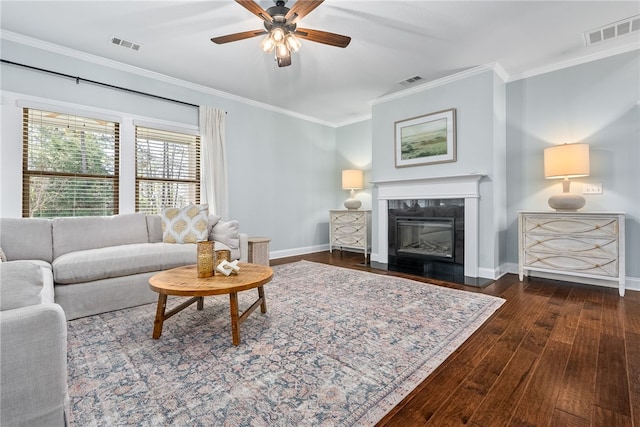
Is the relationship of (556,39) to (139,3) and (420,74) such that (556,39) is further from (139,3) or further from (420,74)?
(139,3)

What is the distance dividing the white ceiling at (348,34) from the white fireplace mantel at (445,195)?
1.42m

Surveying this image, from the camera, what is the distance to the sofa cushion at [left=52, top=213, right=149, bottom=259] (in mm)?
2752

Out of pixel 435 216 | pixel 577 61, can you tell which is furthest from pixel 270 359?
pixel 577 61

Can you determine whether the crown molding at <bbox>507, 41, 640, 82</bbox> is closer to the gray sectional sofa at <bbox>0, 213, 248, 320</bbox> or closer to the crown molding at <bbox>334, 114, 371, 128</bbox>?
the crown molding at <bbox>334, 114, 371, 128</bbox>

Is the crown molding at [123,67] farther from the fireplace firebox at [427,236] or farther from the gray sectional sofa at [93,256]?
the fireplace firebox at [427,236]

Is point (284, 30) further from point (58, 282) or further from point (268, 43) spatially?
point (58, 282)

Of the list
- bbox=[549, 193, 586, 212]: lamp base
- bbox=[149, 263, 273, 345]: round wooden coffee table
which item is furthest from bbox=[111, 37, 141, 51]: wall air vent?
bbox=[549, 193, 586, 212]: lamp base

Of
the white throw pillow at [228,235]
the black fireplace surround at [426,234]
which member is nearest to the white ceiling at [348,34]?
the black fireplace surround at [426,234]

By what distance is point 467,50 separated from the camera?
3.24 meters

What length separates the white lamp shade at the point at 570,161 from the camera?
308cm

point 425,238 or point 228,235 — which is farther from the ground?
point 228,235

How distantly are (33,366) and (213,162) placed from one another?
11.9ft

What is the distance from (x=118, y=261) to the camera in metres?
2.53

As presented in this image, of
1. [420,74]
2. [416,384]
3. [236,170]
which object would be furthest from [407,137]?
[416,384]
